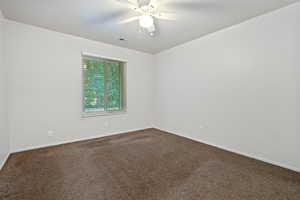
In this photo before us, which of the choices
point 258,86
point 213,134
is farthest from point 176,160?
point 258,86

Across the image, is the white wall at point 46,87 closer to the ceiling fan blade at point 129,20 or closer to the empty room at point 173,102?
the empty room at point 173,102

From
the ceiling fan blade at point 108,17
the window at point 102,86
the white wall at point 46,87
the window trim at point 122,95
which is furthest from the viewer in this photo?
the window at point 102,86

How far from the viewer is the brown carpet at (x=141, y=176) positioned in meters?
1.51

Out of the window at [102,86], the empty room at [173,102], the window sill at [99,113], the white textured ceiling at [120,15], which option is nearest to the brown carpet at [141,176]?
the empty room at [173,102]

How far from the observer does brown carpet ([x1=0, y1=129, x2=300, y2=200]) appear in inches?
59.4

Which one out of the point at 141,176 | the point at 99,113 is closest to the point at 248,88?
the point at 141,176

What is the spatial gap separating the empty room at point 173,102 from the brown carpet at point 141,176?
17mm

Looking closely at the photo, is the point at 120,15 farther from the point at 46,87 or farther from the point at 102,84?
the point at 46,87

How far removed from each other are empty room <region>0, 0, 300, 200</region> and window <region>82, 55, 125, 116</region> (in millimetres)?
29

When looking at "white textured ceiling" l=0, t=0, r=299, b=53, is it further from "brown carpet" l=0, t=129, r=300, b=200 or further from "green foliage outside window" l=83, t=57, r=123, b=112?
"brown carpet" l=0, t=129, r=300, b=200

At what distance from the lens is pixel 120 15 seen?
2.30m

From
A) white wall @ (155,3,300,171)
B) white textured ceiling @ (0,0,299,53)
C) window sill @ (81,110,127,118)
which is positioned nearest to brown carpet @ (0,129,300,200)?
white wall @ (155,3,300,171)

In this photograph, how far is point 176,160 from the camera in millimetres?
2324

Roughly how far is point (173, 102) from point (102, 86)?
2040mm
